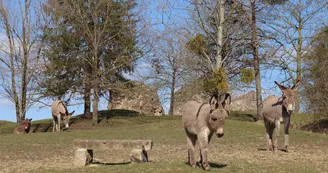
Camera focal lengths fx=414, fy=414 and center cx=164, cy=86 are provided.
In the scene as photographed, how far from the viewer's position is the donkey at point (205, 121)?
9.42 m

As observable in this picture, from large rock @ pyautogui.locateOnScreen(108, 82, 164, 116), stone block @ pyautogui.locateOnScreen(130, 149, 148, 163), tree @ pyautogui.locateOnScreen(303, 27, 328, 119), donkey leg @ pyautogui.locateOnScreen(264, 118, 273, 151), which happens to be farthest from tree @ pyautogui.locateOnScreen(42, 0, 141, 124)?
stone block @ pyautogui.locateOnScreen(130, 149, 148, 163)

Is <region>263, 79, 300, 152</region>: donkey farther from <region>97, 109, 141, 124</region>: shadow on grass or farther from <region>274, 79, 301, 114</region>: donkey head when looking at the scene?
<region>97, 109, 141, 124</region>: shadow on grass

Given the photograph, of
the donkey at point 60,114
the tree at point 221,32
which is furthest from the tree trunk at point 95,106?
the tree at point 221,32

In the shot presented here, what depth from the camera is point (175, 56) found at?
46.4m

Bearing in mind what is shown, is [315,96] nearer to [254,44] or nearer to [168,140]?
[254,44]

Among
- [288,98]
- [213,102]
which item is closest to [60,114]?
[288,98]

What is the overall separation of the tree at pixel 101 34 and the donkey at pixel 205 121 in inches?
1072

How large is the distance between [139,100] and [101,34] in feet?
44.8

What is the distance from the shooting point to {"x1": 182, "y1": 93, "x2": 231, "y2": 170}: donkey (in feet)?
30.9

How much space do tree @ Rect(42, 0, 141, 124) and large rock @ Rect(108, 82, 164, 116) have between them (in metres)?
2.07

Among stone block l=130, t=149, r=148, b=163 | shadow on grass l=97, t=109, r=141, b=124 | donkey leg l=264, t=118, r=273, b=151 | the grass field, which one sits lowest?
A: the grass field

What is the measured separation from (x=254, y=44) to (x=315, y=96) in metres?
7.54

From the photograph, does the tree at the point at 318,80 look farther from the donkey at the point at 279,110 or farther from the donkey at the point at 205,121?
the donkey at the point at 205,121

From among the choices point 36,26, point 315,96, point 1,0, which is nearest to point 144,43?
point 36,26
